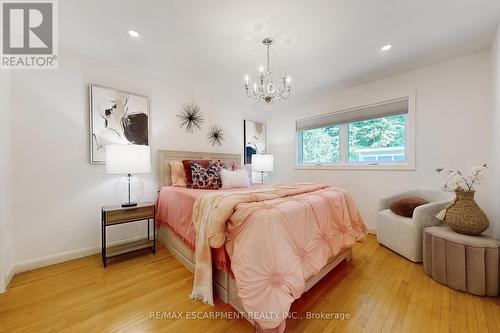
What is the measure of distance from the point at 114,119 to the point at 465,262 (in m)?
3.95

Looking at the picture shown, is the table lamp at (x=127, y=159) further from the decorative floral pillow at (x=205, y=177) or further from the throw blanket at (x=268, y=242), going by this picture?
the throw blanket at (x=268, y=242)

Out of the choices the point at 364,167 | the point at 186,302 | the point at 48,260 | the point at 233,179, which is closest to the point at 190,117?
the point at 233,179

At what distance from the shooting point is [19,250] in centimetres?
204

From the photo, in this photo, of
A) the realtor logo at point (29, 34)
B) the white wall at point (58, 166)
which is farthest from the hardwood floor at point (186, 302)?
the realtor logo at point (29, 34)

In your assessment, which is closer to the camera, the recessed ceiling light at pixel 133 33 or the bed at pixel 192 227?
the bed at pixel 192 227

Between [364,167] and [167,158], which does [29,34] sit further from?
[364,167]

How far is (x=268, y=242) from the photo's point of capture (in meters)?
1.25

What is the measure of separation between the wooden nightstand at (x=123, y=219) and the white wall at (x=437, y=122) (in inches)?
121

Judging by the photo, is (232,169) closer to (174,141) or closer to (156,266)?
(174,141)

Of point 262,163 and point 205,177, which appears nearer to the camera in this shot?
point 205,177

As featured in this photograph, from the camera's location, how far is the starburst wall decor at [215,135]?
3.68 m

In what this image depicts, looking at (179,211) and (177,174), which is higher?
(177,174)

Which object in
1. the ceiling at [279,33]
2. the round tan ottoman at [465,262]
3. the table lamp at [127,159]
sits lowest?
the round tan ottoman at [465,262]

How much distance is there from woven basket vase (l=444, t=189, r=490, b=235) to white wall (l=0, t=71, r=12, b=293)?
13.1 ft
